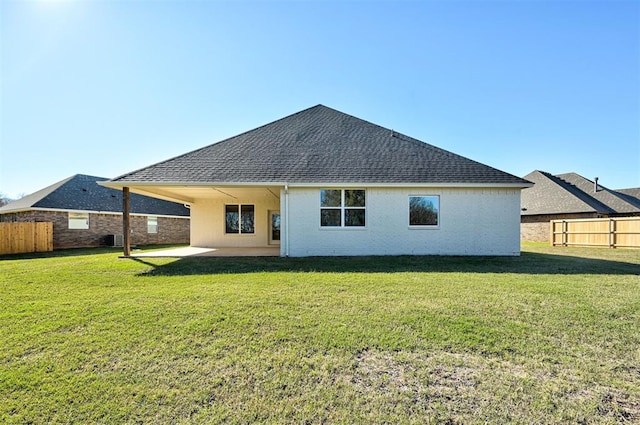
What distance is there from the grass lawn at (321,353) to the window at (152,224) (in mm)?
18647

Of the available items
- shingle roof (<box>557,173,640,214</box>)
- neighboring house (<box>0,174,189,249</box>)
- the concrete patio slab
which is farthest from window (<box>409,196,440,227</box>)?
shingle roof (<box>557,173,640,214</box>)

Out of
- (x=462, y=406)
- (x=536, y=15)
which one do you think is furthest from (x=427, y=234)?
(x=462, y=406)

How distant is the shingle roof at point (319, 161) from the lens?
450 inches

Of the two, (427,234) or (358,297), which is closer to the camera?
(358,297)

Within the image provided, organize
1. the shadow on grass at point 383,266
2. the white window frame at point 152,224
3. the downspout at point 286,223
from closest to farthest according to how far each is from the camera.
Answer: the shadow on grass at point 383,266 < the downspout at point 286,223 < the white window frame at point 152,224

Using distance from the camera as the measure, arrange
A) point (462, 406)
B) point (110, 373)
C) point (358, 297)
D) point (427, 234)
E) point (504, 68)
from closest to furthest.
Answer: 1. point (462, 406)
2. point (110, 373)
3. point (358, 297)
4. point (427, 234)
5. point (504, 68)

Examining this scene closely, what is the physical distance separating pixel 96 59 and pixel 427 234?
1392 cm

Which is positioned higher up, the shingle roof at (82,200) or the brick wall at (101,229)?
the shingle roof at (82,200)

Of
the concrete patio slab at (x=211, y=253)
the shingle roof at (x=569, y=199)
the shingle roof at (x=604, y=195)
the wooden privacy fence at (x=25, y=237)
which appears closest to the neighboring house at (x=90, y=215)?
the wooden privacy fence at (x=25, y=237)

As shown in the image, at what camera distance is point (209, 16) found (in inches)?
393

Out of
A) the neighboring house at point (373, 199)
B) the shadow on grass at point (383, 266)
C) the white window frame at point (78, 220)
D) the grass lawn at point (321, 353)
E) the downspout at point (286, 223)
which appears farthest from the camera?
the white window frame at point (78, 220)

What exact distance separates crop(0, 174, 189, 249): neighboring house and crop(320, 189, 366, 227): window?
58.5 ft

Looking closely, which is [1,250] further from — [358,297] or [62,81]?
[358,297]

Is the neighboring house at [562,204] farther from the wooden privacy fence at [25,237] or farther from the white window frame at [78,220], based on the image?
the wooden privacy fence at [25,237]
